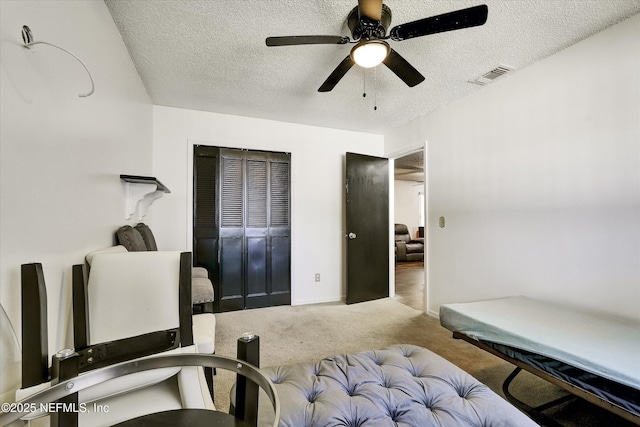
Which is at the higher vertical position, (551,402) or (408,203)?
(408,203)

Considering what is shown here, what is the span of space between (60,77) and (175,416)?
1.32 m

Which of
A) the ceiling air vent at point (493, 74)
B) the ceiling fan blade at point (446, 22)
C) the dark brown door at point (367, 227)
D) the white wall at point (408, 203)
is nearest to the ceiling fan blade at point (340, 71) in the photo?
the ceiling fan blade at point (446, 22)

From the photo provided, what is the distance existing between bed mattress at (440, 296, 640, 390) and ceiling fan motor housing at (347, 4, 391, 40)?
1.77 meters

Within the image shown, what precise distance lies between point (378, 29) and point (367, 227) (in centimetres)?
268

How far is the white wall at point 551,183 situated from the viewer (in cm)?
183

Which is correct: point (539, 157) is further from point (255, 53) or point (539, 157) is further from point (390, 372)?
point (255, 53)

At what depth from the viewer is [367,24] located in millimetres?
1604

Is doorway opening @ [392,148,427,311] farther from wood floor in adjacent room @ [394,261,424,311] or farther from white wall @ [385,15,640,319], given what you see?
white wall @ [385,15,640,319]

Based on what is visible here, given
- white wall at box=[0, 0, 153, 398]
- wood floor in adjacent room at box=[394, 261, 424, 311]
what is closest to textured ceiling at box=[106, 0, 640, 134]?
white wall at box=[0, 0, 153, 398]

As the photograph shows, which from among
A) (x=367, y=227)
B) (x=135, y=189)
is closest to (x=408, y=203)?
Result: (x=367, y=227)

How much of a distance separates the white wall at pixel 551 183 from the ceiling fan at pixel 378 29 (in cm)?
124

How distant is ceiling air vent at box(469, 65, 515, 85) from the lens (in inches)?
95.2

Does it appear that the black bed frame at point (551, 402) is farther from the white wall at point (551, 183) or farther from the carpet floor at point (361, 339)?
the white wall at point (551, 183)

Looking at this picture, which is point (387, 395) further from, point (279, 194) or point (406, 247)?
point (406, 247)
